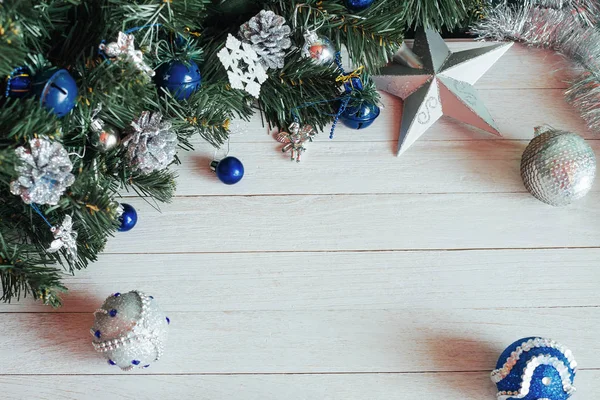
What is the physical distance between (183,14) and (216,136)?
0.83 ft

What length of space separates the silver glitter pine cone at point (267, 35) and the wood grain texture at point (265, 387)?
50cm

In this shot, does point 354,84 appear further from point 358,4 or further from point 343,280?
point 343,280

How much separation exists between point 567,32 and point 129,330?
929mm

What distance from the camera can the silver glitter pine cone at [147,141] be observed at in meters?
0.89

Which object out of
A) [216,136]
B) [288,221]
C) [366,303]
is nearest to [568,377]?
[366,303]

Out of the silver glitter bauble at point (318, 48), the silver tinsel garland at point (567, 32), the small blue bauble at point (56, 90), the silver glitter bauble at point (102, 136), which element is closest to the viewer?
the small blue bauble at point (56, 90)

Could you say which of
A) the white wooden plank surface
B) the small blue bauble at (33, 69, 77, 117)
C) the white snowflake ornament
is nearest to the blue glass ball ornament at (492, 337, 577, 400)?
the white wooden plank surface

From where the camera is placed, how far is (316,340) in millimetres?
967

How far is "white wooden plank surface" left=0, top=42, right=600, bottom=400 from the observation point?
3.12ft

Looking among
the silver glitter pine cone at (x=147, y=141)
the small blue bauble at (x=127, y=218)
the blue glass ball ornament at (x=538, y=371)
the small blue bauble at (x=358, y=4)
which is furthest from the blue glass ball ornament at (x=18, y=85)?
the blue glass ball ornament at (x=538, y=371)

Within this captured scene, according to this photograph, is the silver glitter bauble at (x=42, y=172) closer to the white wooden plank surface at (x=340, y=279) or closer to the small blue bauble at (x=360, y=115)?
the white wooden plank surface at (x=340, y=279)

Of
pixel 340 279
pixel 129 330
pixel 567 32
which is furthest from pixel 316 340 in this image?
pixel 567 32

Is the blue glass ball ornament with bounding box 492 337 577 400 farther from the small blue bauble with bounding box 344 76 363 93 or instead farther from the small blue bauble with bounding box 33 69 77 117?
the small blue bauble with bounding box 33 69 77 117

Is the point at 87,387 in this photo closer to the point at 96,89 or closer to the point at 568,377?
the point at 96,89
